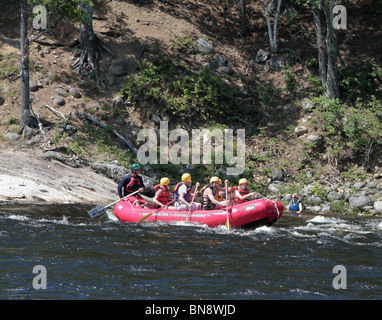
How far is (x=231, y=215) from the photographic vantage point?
13688 millimetres

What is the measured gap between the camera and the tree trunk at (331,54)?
71.6ft

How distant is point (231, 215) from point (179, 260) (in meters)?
3.78

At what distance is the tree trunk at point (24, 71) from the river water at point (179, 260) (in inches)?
255

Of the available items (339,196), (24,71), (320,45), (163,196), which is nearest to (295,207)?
(339,196)

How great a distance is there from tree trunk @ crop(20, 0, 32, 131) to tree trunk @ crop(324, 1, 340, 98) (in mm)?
11873

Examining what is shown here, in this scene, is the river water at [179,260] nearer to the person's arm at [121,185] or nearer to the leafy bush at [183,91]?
the person's arm at [121,185]

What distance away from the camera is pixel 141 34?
25828 mm

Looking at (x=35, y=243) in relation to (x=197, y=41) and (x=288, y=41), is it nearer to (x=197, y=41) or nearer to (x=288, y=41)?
(x=197, y=41)

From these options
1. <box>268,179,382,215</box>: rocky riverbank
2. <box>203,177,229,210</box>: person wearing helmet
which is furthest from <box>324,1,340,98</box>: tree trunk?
<box>203,177,229,210</box>: person wearing helmet

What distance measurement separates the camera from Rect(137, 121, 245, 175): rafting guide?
21.5 m

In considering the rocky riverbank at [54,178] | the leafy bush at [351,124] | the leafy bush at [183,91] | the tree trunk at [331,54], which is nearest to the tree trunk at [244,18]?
the leafy bush at [183,91]

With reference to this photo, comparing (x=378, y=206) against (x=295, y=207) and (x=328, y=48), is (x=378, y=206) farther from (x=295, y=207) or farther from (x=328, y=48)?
(x=328, y=48)
